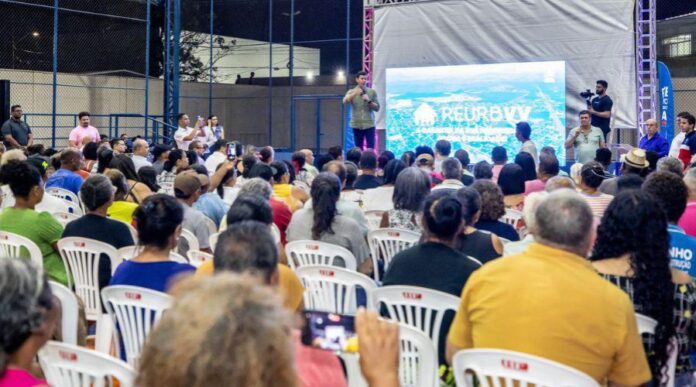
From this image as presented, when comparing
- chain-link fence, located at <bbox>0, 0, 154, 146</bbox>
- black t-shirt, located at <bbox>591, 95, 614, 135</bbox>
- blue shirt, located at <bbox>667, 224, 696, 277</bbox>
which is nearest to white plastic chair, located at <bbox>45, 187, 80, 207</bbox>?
blue shirt, located at <bbox>667, 224, 696, 277</bbox>

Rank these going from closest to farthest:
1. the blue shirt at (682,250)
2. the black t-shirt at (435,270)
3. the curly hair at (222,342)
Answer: the curly hair at (222,342)
the black t-shirt at (435,270)
the blue shirt at (682,250)

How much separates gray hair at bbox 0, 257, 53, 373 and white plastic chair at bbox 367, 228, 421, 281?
3558mm

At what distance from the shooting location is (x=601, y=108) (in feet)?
39.9

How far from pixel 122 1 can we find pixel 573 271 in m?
22.6

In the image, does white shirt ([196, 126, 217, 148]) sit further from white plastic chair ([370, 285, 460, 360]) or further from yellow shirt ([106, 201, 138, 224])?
white plastic chair ([370, 285, 460, 360])

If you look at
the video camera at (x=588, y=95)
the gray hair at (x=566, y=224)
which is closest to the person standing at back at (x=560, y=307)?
the gray hair at (x=566, y=224)

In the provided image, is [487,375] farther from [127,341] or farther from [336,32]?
[336,32]

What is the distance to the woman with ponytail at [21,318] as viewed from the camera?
205 cm

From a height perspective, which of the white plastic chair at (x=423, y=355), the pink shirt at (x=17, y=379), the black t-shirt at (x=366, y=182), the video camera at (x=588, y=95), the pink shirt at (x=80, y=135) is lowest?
the white plastic chair at (x=423, y=355)

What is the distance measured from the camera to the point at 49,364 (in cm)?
274

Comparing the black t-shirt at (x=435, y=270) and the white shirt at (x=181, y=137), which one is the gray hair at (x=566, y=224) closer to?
the black t-shirt at (x=435, y=270)

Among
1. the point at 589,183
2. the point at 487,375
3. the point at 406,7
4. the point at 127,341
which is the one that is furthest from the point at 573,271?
the point at 406,7

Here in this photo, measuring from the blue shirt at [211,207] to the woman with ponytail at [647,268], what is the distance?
384 cm

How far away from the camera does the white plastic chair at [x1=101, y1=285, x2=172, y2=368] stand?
3.58 meters
